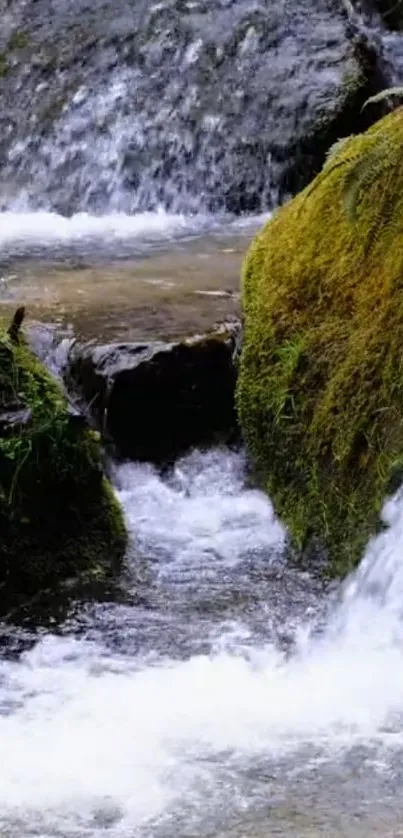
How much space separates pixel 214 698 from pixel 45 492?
4.32 ft

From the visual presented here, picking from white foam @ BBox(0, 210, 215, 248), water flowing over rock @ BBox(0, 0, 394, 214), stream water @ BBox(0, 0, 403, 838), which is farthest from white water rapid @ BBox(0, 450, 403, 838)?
water flowing over rock @ BBox(0, 0, 394, 214)

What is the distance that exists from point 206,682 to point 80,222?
20.9 feet

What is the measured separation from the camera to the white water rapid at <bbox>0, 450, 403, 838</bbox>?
3.53 m

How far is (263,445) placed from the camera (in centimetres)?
591

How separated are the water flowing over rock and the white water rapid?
4926 millimetres

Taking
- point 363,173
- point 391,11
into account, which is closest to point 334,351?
point 363,173

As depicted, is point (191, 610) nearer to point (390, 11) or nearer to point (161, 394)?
point (161, 394)

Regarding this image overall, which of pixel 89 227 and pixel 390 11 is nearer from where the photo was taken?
pixel 89 227

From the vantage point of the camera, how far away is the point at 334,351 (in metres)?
5.52

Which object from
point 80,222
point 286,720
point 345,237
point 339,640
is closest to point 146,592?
point 339,640

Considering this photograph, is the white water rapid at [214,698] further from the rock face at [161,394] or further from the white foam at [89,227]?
the white foam at [89,227]

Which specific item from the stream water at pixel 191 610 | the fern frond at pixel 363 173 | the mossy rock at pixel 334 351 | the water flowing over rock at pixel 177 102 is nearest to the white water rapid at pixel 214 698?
the stream water at pixel 191 610

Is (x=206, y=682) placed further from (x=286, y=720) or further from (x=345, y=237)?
(x=345, y=237)

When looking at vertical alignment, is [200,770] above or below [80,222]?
below
